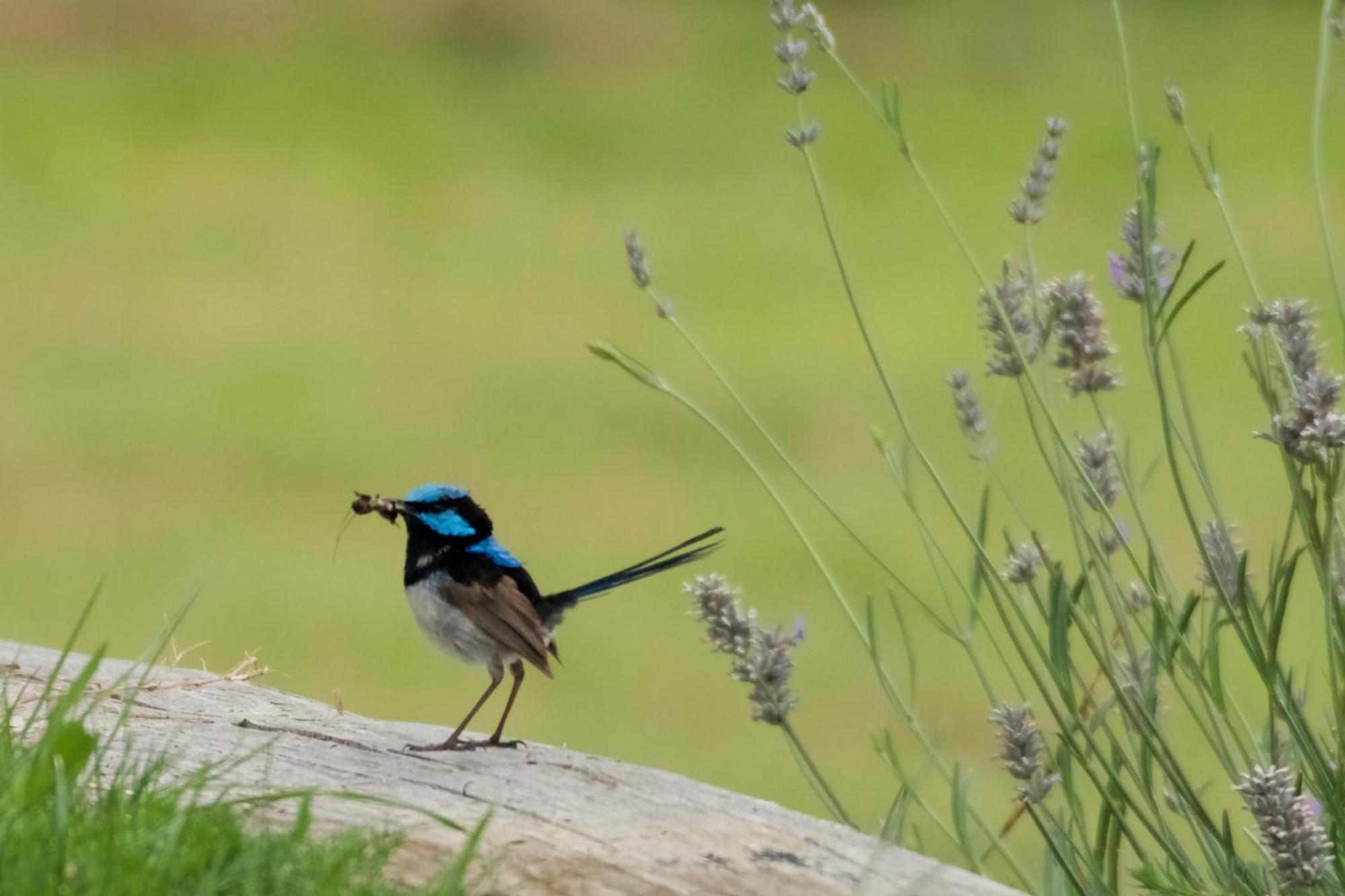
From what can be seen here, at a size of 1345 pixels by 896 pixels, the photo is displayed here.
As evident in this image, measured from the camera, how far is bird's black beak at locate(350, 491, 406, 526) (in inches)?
132

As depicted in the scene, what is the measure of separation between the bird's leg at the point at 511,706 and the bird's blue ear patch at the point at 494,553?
178 millimetres

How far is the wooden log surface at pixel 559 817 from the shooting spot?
2.56 metres

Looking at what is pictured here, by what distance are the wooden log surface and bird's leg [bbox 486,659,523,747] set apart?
1.3 inches

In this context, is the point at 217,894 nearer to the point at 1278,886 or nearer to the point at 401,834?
the point at 401,834

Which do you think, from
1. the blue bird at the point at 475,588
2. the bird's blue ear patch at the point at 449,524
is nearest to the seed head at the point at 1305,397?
the blue bird at the point at 475,588

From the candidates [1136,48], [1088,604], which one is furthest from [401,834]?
[1136,48]

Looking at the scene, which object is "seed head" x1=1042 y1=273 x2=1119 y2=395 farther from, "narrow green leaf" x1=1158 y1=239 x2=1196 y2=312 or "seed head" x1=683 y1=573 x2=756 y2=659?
"seed head" x1=683 y1=573 x2=756 y2=659

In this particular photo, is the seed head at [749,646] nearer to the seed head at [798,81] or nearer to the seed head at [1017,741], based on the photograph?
the seed head at [1017,741]

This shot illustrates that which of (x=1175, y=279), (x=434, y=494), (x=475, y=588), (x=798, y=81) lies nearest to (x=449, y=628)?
(x=475, y=588)

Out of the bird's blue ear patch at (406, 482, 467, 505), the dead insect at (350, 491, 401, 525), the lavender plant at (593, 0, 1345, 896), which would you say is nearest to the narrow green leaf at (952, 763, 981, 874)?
the lavender plant at (593, 0, 1345, 896)

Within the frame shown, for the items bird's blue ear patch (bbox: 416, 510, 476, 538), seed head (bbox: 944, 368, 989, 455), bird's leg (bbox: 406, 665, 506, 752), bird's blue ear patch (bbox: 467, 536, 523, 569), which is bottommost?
bird's leg (bbox: 406, 665, 506, 752)

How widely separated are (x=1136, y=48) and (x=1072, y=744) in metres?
12.5

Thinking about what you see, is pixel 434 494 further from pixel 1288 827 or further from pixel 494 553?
pixel 1288 827

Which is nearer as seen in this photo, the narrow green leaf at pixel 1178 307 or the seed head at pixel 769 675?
the narrow green leaf at pixel 1178 307
